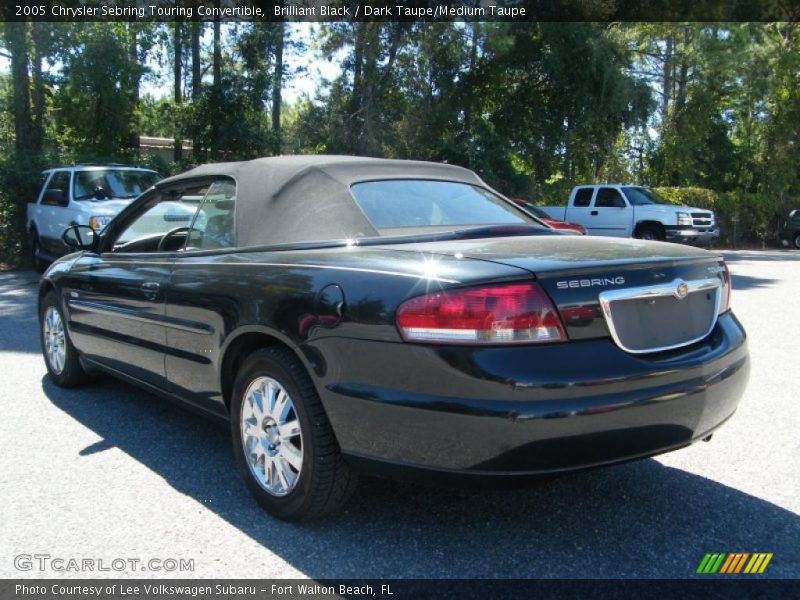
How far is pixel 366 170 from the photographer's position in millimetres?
3770

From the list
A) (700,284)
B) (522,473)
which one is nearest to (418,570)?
(522,473)

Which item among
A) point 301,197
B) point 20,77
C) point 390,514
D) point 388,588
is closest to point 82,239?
point 301,197

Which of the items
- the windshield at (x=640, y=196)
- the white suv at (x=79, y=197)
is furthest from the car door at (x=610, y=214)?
the white suv at (x=79, y=197)

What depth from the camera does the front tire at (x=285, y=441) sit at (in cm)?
288

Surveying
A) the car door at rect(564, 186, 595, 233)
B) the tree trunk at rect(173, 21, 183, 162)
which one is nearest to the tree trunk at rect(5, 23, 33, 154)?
the tree trunk at rect(173, 21, 183, 162)

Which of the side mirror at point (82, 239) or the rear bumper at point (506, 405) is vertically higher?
the side mirror at point (82, 239)

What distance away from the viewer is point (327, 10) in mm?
21203

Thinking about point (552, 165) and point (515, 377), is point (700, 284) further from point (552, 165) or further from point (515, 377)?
point (552, 165)

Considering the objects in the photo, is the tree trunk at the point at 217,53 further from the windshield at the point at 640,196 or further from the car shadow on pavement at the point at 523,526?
the car shadow on pavement at the point at 523,526

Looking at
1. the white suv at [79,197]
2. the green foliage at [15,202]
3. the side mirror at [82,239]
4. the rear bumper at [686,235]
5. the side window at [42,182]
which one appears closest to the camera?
the side mirror at [82,239]

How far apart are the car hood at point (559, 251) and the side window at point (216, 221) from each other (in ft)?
3.40

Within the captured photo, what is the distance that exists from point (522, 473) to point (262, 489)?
126 centimetres

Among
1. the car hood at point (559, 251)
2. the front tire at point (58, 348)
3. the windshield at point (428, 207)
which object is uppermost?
the windshield at point (428, 207)

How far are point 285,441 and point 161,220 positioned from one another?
224cm
